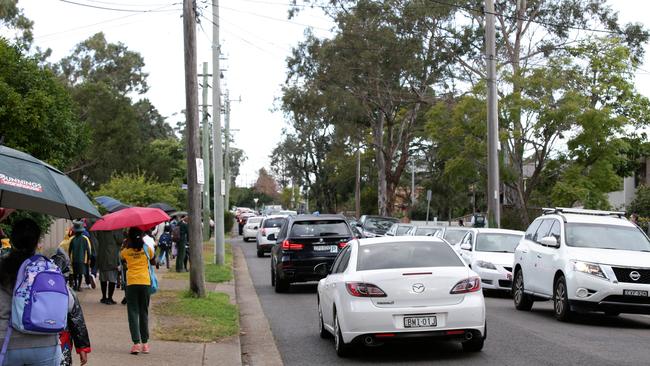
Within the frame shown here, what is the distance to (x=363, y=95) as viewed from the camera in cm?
4559

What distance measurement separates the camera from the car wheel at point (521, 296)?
613 inches

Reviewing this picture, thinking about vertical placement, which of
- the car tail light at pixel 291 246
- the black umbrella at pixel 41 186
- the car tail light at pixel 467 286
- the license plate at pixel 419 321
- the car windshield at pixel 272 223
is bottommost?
the license plate at pixel 419 321

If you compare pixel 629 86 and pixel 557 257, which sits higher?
pixel 629 86

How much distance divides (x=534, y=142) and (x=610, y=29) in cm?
991

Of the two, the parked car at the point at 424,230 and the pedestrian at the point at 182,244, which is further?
the parked car at the point at 424,230

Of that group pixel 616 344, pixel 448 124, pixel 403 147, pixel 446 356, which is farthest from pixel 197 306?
pixel 403 147

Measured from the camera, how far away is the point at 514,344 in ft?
36.5

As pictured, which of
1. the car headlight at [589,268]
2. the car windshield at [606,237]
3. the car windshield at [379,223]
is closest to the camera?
the car headlight at [589,268]

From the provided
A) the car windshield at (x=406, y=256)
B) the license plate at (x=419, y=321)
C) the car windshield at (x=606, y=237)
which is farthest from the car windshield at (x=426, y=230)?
the license plate at (x=419, y=321)

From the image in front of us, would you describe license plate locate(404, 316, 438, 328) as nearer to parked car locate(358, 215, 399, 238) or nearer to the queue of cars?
the queue of cars

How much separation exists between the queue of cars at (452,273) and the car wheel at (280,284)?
4 centimetres

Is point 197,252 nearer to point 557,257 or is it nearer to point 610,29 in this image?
point 557,257

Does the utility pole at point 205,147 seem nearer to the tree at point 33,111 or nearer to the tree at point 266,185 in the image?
the tree at point 33,111

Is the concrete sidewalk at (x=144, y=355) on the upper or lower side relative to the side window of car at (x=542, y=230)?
lower
